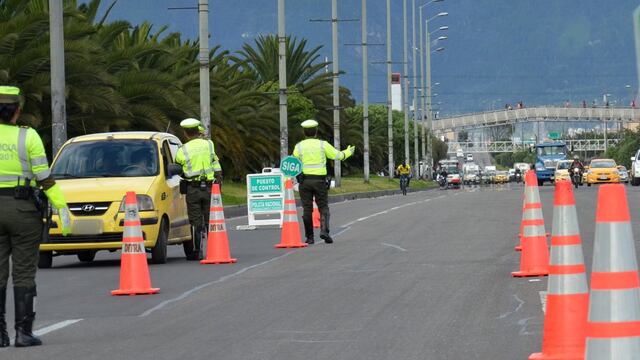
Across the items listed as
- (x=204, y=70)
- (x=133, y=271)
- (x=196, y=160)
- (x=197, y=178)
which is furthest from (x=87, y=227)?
(x=204, y=70)

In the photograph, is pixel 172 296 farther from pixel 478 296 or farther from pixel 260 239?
pixel 260 239

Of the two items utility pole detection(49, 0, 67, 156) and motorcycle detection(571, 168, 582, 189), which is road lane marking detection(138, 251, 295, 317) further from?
motorcycle detection(571, 168, 582, 189)

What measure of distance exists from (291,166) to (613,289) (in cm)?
1873

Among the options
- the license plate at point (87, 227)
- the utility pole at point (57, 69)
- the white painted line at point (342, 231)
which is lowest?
the white painted line at point (342, 231)

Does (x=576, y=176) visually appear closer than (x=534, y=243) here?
No

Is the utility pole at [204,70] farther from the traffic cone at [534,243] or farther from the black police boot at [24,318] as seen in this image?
the black police boot at [24,318]

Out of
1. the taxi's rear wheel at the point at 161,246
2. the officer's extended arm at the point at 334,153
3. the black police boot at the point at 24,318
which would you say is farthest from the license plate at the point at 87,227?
the black police boot at the point at 24,318

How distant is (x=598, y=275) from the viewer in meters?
6.55

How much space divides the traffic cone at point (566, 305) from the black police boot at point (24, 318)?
4080mm

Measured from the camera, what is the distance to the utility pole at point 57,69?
94.3 feet

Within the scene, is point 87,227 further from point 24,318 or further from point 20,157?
point 24,318

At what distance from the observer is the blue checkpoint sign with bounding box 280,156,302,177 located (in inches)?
929

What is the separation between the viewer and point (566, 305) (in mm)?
8391

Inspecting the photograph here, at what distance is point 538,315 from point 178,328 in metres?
2.87
